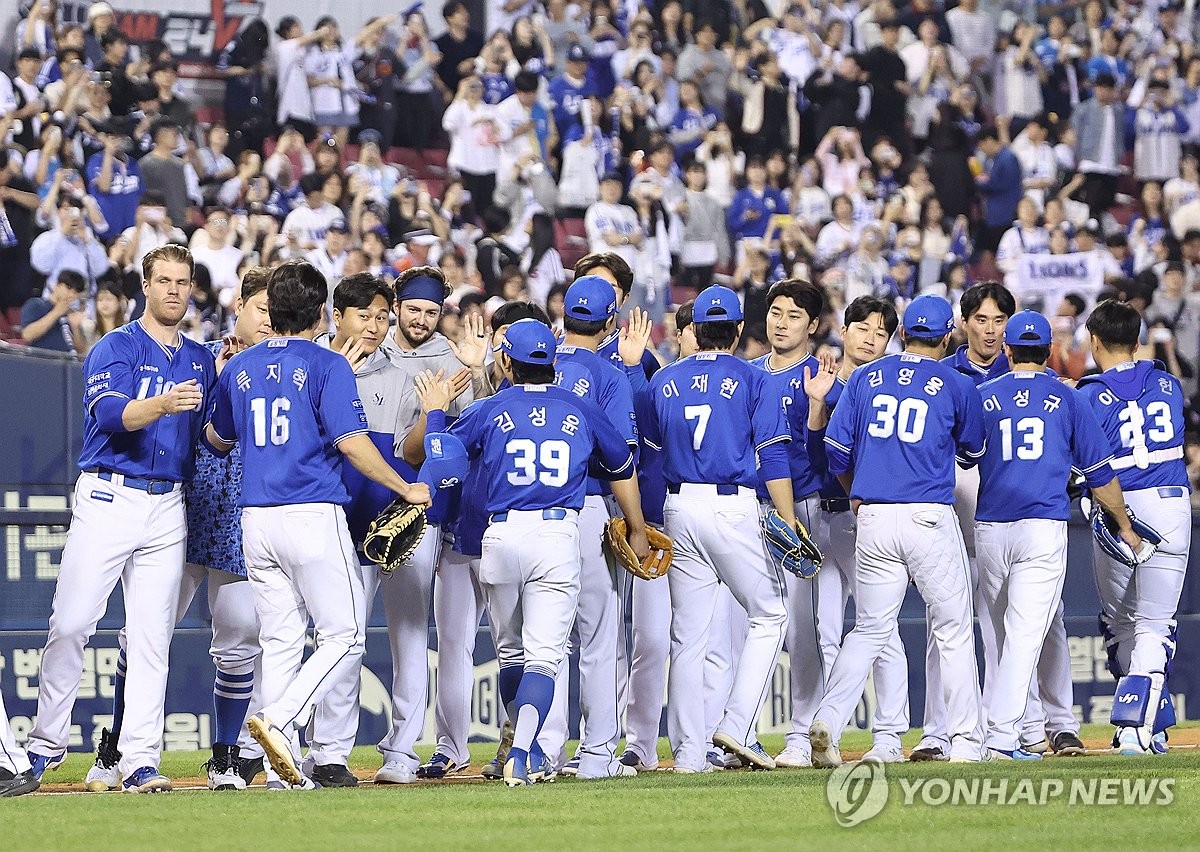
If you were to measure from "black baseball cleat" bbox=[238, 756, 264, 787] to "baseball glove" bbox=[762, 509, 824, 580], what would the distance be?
2275 mm

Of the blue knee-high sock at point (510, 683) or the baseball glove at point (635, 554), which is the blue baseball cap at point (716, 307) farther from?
the blue knee-high sock at point (510, 683)

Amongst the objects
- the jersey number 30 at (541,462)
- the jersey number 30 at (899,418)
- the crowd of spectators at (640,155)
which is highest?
the crowd of spectators at (640,155)

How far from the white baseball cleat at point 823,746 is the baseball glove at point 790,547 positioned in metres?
0.64

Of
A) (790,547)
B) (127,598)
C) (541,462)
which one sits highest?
(541,462)

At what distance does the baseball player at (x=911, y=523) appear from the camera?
278 inches

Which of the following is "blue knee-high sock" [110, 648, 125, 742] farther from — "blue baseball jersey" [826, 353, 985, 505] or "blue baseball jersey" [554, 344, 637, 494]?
"blue baseball jersey" [826, 353, 985, 505]

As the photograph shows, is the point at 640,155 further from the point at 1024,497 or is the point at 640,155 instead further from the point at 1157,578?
Result: the point at 1024,497

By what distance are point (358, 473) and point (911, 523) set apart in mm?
2275

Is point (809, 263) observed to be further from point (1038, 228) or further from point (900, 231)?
point (1038, 228)

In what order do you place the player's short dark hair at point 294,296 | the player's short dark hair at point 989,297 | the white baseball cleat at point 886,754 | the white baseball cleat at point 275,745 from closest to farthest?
1. the white baseball cleat at point 275,745
2. the player's short dark hair at point 294,296
3. the white baseball cleat at point 886,754
4. the player's short dark hair at point 989,297

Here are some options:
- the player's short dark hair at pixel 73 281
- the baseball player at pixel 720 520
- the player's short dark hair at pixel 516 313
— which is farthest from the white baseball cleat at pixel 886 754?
the player's short dark hair at pixel 73 281

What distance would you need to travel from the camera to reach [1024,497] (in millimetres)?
7285

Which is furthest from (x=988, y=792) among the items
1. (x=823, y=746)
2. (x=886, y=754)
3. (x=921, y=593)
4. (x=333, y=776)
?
(x=333, y=776)

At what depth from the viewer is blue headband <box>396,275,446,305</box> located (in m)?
7.04
